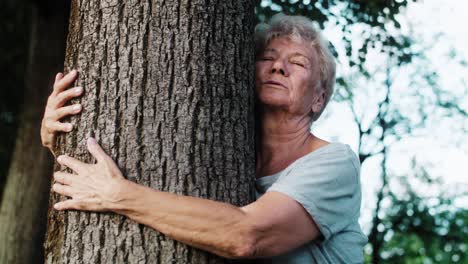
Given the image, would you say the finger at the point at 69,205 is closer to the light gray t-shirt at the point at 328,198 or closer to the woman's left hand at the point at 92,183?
the woman's left hand at the point at 92,183

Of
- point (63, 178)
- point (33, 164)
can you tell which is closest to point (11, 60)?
point (33, 164)

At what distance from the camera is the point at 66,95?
2912mm

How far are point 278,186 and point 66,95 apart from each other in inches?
39.5

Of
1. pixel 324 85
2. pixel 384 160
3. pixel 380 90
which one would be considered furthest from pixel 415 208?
pixel 324 85

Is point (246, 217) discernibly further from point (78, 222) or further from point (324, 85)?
point (324, 85)

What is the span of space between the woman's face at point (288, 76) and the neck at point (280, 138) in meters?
0.06

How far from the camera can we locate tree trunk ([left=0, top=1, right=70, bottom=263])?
26.7ft

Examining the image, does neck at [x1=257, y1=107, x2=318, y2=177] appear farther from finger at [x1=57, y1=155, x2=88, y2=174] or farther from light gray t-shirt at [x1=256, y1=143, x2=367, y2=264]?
finger at [x1=57, y1=155, x2=88, y2=174]

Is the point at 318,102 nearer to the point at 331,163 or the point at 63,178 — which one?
the point at 331,163

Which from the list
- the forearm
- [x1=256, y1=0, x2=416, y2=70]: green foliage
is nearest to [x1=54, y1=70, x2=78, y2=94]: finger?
the forearm

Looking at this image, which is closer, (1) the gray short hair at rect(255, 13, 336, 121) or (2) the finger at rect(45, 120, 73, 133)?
(2) the finger at rect(45, 120, 73, 133)

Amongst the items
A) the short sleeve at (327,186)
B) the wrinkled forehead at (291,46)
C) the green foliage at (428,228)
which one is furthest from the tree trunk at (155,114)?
the green foliage at (428,228)

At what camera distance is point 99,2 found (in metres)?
2.97

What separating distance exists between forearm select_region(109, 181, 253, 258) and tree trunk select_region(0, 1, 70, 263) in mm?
5896
